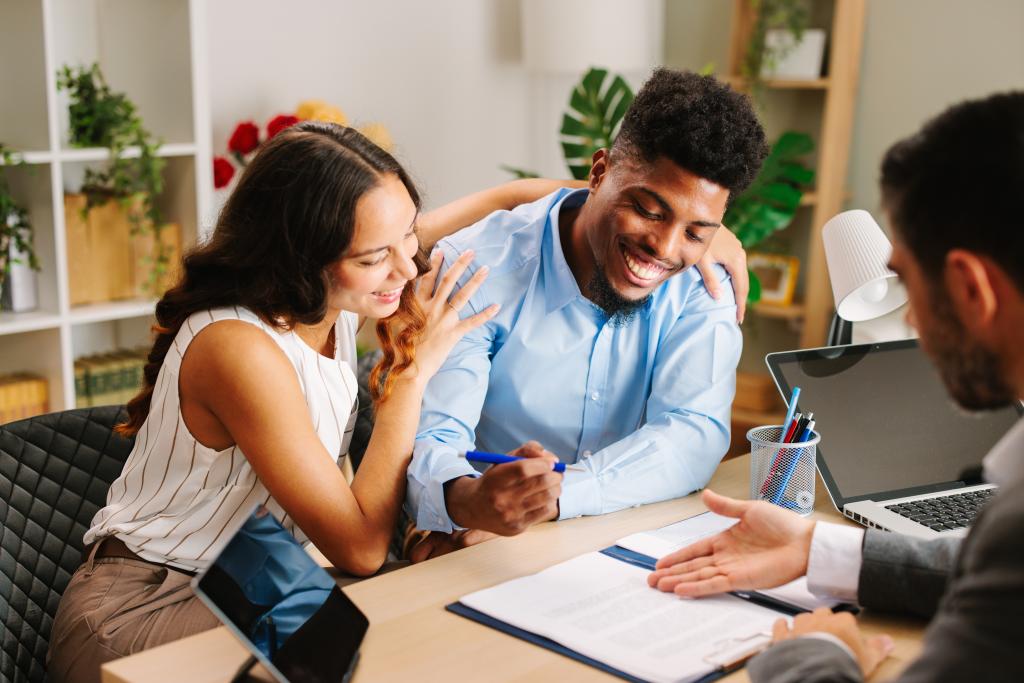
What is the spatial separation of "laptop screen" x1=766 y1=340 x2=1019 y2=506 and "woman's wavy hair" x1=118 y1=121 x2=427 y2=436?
0.63 metres

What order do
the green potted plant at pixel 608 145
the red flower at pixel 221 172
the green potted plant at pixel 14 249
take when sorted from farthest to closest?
the green potted plant at pixel 608 145 < the red flower at pixel 221 172 < the green potted plant at pixel 14 249

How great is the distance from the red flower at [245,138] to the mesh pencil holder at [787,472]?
235cm

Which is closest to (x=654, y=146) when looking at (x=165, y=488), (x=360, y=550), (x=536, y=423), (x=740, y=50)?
(x=536, y=423)

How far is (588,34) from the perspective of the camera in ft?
12.4

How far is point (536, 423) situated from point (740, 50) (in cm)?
234

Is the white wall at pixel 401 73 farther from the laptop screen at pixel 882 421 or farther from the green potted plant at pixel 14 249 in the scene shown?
the laptop screen at pixel 882 421

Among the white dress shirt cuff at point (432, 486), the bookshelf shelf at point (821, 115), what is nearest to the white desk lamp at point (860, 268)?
the white dress shirt cuff at point (432, 486)

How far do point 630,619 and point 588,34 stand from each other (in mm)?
2903

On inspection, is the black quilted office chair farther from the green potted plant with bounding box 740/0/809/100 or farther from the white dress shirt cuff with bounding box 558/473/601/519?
the green potted plant with bounding box 740/0/809/100

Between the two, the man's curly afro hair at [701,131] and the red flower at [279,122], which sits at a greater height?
the man's curly afro hair at [701,131]

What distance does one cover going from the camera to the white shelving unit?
3.02 meters

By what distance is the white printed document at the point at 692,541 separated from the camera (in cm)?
126

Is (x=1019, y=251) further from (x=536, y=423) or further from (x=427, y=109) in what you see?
(x=427, y=109)

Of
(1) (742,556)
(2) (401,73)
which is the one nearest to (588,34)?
(2) (401,73)
